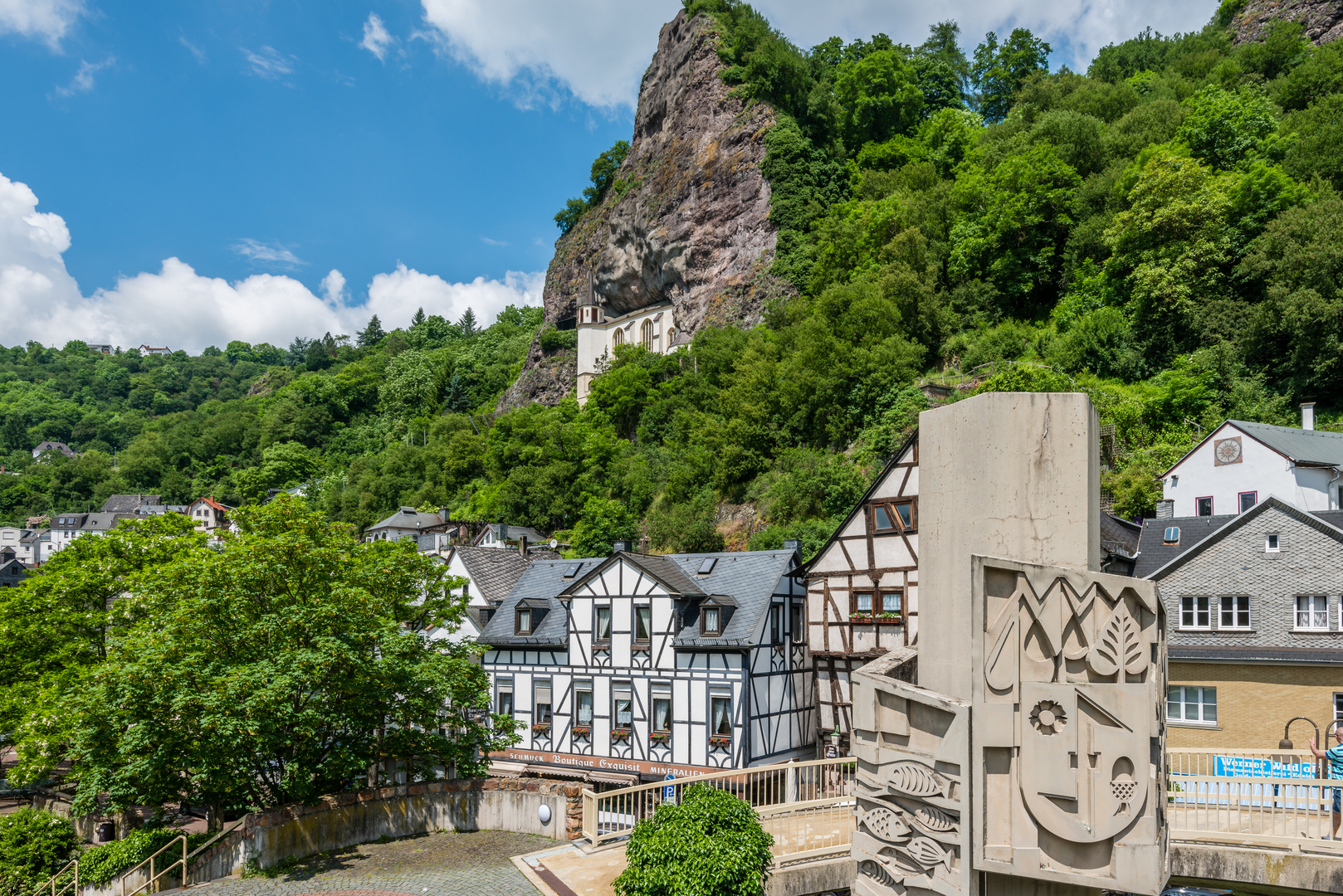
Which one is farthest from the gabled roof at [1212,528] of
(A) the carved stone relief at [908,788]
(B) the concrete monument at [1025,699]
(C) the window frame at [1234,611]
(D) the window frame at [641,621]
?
(A) the carved stone relief at [908,788]

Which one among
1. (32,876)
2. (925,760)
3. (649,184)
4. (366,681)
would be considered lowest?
(32,876)

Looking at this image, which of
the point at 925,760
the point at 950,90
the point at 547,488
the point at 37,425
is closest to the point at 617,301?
the point at 547,488

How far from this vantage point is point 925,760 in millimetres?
7363

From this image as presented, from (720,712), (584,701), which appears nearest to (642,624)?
(584,701)

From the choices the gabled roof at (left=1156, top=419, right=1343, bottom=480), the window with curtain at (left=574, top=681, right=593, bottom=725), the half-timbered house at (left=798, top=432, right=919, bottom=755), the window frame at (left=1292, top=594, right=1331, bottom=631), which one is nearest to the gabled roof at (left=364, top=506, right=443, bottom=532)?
the window with curtain at (left=574, top=681, right=593, bottom=725)

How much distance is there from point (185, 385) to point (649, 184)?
443 feet

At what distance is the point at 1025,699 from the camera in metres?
7.03

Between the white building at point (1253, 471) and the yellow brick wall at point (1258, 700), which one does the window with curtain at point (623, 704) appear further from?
the white building at point (1253, 471)

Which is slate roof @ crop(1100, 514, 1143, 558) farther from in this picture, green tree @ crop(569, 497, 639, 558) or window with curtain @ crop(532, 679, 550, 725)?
green tree @ crop(569, 497, 639, 558)

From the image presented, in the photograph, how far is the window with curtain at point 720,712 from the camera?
74.2 feet

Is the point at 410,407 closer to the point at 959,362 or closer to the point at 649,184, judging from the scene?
the point at 649,184

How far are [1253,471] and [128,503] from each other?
4203 inches

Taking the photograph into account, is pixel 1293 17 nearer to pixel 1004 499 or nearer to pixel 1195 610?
pixel 1195 610

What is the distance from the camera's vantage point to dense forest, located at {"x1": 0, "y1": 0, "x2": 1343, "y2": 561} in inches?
1315
